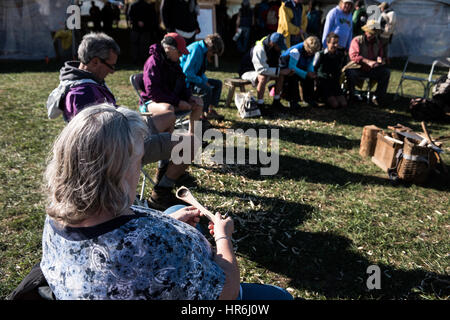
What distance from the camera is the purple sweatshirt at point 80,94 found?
3030 mm

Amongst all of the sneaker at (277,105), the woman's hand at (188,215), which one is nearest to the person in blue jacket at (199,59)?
the sneaker at (277,105)

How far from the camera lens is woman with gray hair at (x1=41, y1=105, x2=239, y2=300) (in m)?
1.23

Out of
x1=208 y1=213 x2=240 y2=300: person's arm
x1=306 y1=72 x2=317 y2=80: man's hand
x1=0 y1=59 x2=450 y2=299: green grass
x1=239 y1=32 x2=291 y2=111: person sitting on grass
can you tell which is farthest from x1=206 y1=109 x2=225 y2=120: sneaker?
x1=208 y1=213 x2=240 y2=300: person's arm

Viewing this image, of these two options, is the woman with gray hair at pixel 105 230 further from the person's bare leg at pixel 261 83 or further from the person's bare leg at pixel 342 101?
the person's bare leg at pixel 342 101

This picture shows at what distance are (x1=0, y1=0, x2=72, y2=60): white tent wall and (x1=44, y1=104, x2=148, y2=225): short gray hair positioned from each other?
12088 mm

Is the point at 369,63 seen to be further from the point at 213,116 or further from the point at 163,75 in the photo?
the point at 163,75

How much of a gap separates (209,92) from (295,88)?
2.17 m

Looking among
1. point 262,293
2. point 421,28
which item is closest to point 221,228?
point 262,293

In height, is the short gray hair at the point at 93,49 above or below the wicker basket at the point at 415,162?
above

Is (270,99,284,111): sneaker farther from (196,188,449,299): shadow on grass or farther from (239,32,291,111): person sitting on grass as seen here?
(196,188,449,299): shadow on grass

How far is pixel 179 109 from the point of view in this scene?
493 cm

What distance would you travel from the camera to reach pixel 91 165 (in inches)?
49.0

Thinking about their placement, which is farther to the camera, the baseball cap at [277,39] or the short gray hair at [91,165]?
the baseball cap at [277,39]
